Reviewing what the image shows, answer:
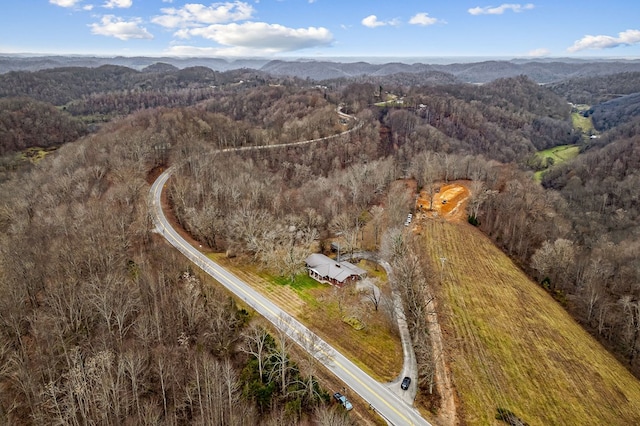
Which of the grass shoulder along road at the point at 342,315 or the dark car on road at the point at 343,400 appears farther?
the grass shoulder along road at the point at 342,315

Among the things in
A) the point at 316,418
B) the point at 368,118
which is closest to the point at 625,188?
the point at 368,118

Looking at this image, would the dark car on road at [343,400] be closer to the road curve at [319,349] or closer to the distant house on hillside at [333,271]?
the road curve at [319,349]

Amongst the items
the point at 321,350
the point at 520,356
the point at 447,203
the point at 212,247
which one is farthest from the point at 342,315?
the point at 447,203

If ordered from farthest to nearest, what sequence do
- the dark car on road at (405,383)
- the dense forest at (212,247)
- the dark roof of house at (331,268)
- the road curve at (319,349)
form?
the dark roof of house at (331,268)
the dark car on road at (405,383)
the road curve at (319,349)
the dense forest at (212,247)

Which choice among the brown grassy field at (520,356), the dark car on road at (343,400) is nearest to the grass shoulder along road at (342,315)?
the dark car on road at (343,400)

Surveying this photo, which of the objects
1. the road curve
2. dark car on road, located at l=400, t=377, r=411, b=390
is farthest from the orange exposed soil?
dark car on road, located at l=400, t=377, r=411, b=390

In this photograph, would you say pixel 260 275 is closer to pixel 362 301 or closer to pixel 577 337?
pixel 362 301

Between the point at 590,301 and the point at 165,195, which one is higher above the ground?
the point at 165,195
